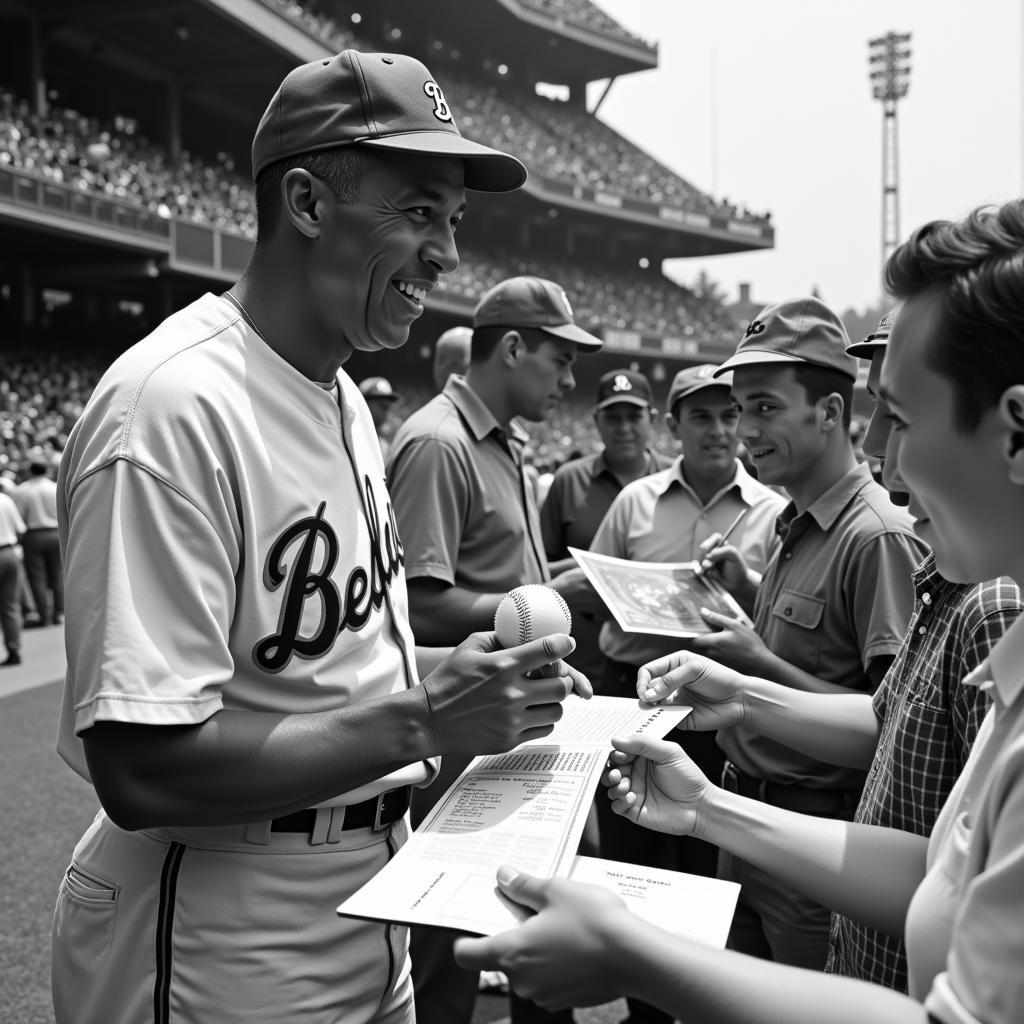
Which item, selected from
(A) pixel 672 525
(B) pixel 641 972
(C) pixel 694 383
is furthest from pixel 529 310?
(B) pixel 641 972

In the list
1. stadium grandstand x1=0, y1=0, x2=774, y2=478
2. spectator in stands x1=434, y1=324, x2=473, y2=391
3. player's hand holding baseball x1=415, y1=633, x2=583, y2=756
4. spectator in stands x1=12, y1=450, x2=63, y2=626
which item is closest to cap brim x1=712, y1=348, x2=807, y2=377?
player's hand holding baseball x1=415, y1=633, x2=583, y2=756

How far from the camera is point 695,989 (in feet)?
4.06

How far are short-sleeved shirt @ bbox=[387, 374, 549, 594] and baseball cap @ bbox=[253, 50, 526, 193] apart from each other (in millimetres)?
1753

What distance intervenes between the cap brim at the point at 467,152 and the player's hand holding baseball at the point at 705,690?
3.83 ft

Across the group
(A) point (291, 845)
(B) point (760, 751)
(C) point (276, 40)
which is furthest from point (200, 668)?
(C) point (276, 40)

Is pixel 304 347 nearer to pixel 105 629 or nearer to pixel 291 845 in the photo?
pixel 105 629

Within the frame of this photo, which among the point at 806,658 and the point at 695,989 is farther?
the point at 806,658

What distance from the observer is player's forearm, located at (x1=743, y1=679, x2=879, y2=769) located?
227cm

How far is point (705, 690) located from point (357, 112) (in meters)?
1.50

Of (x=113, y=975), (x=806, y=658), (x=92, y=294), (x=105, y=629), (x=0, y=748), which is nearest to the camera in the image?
(x=105, y=629)

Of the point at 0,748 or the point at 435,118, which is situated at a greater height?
the point at 435,118

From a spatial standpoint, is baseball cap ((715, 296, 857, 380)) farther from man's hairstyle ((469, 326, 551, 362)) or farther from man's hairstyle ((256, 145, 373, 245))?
man's hairstyle ((256, 145, 373, 245))

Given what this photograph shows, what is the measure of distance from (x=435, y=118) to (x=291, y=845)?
1.38 metres

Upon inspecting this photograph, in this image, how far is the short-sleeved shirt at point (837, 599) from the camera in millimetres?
2586
